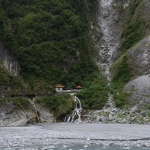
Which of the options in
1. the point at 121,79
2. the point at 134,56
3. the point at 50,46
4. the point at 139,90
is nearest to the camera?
the point at 139,90

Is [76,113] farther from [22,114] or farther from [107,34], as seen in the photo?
[107,34]

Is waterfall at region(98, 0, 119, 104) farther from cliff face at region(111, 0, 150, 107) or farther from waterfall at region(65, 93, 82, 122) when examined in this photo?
waterfall at region(65, 93, 82, 122)

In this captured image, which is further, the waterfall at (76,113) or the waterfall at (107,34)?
the waterfall at (107,34)

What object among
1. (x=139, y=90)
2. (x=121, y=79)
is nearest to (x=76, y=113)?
(x=139, y=90)

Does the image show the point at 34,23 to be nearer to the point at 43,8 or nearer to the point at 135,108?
the point at 43,8

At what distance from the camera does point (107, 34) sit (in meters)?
86.8

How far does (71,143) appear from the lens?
94.5ft

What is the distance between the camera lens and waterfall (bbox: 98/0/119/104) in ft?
250

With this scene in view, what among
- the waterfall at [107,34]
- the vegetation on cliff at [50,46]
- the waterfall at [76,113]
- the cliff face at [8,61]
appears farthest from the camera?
the waterfall at [107,34]

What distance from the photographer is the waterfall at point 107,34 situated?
76.2 meters

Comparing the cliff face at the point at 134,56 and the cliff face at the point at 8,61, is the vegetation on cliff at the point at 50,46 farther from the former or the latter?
the cliff face at the point at 134,56

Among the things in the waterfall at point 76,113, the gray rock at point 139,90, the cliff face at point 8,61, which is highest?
the cliff face at point 8,61

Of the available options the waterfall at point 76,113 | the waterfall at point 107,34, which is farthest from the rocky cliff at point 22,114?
the waterfall at point 107,34

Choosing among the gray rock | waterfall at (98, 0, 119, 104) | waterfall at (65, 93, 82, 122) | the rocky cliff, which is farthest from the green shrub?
the rocky cliff
